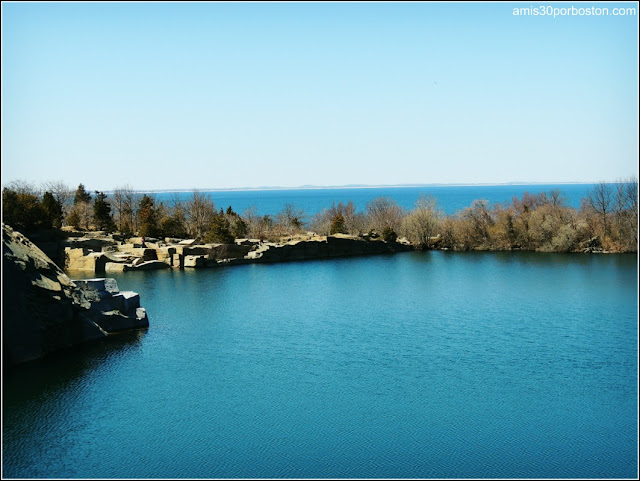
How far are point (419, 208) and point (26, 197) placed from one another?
30.1 metres

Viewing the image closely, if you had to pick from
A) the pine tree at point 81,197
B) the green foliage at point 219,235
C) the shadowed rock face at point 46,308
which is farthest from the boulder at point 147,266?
the pine tree at point 81,197

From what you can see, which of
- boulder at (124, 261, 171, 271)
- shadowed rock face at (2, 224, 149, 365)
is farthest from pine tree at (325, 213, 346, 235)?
shadowed rock face at (2, 224, 149, 365)

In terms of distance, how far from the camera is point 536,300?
95.9 ft

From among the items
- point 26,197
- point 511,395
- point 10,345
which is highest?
point 26,197

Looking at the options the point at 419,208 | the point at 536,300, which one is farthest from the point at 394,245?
the point at 536,300

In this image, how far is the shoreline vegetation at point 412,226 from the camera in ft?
148

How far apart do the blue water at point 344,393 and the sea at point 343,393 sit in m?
0.05

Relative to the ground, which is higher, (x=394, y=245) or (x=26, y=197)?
(x=26, y=197)

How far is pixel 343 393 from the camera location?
1700cm

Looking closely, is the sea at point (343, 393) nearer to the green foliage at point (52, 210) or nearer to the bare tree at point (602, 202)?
the green foliage at point (52, 210)

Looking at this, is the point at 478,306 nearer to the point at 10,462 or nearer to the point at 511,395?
the point at 511,395

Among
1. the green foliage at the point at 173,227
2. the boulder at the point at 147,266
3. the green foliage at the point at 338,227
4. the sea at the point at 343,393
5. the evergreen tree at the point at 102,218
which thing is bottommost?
the sea at the point at 343,393

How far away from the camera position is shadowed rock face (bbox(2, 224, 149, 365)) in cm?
1997

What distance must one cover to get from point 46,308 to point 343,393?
34.9 feet
